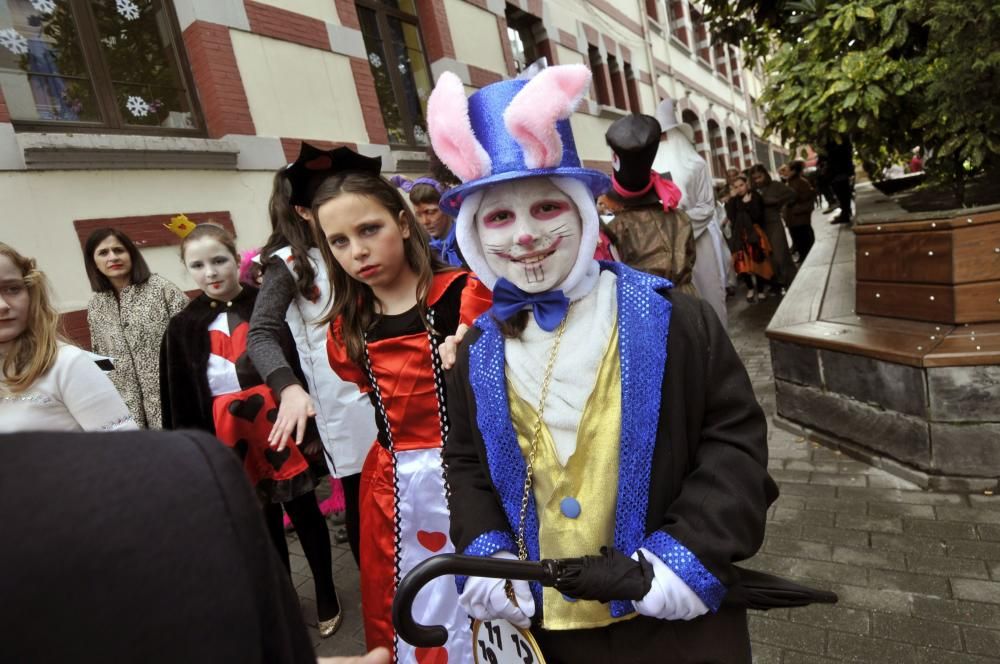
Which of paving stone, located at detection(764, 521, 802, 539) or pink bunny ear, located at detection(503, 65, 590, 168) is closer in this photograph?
pink bunny ear, located at detection(503, 65, 590, 168)

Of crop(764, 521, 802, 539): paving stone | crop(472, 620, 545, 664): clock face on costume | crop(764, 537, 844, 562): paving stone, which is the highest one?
crop(472, 620, 545, 664): clock face on costume

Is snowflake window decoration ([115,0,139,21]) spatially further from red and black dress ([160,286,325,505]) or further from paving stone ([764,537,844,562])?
paving stone ([764,537,844,562])

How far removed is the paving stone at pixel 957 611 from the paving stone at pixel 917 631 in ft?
0.14

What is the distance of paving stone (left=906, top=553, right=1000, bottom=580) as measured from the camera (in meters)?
2.20

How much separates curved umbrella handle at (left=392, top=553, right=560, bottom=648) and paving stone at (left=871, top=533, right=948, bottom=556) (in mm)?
2197

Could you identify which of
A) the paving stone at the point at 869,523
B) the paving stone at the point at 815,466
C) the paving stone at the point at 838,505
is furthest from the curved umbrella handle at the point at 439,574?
the paving stone at the point at 815,466

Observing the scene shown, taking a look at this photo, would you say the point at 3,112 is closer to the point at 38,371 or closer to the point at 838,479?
the point at 38,371

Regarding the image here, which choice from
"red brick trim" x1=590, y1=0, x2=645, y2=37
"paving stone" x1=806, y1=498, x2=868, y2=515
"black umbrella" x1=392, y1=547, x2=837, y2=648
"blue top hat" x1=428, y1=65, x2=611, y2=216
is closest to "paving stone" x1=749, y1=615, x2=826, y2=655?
"paving stone" x1=806, y1=498, x2=868, y2=515

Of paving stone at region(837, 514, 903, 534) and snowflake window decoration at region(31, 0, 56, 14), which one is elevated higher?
snowflake window decoration at region(31, 0, 56, 14)

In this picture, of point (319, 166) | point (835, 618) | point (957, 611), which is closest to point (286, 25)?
point (319, 166)

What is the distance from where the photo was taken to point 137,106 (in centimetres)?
466

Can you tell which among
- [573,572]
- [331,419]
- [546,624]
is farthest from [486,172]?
[331,419]

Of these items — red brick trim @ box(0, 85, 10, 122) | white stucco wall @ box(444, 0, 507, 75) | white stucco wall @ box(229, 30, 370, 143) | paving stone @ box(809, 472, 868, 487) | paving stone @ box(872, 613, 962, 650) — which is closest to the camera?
paving stone @ box(872, 613, 962, 650)

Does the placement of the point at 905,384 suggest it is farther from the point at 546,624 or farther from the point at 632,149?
the point at 546,624
